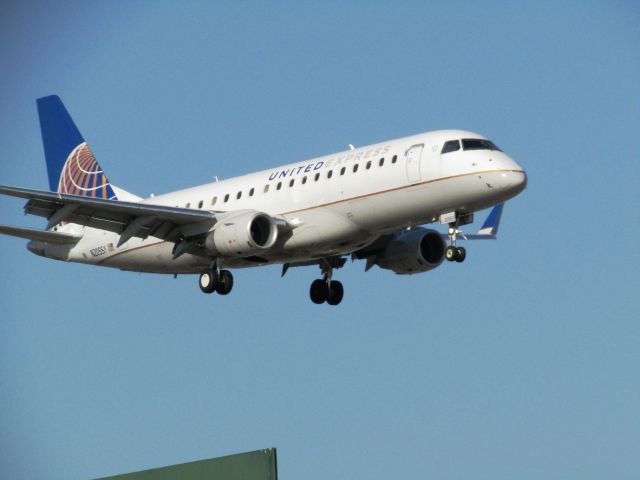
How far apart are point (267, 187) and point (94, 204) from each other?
239 inches

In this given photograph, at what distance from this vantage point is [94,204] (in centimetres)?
4797

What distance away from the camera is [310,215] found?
48.1 metres

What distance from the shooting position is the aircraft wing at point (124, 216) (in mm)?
47594

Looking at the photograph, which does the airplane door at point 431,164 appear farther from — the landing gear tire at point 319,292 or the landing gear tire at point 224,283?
the landing gear tire at point 319,292

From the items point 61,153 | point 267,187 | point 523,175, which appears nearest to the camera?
point 523,175

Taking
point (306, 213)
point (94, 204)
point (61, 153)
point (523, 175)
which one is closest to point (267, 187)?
point (306, 213)

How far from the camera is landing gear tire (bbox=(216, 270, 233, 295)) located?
164 ft

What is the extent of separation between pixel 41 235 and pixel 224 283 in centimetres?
791

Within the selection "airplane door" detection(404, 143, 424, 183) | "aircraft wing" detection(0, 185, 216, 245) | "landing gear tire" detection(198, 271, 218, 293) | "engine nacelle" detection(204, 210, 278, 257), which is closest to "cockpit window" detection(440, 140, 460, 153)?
"airplane door" detection(404, 143, 424, 183)

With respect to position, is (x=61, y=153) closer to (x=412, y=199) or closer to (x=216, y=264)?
(x=216, y=264)

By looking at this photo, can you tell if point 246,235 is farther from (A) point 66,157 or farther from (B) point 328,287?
(A) point 66,157

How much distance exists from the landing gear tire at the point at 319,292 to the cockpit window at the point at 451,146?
997 centimetres

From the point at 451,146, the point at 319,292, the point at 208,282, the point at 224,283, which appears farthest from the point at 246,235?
the point at 451,146

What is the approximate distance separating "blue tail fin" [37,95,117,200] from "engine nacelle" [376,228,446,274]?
39.5 feet
